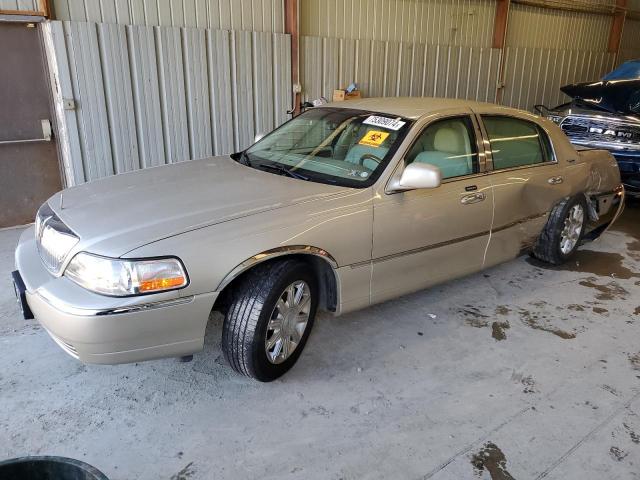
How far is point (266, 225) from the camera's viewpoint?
2730 millimetres

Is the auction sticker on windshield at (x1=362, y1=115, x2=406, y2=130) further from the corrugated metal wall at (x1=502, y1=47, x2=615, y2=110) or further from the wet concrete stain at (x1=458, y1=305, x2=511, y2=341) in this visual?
the corrugated metal wall at (x1=502, y1=47, x2=615, y2=110)

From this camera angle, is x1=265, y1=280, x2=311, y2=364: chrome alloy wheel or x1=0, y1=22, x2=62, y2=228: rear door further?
x1=0, y1=22, x2=62, y2=228: rear door

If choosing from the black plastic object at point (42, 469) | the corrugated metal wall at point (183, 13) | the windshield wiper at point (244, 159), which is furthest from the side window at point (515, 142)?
the corrugated metal wall at point (183, 13)

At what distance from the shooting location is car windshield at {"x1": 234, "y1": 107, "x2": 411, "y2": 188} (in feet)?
10.9

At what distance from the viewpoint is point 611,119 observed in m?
6.98

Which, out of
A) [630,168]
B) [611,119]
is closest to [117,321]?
[630,168]

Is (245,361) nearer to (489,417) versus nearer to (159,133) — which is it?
(489,417)

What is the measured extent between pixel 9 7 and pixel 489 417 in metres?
5.44

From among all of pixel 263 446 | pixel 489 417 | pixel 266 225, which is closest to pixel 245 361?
pixel 263 446

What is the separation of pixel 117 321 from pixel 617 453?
2414 millimetres

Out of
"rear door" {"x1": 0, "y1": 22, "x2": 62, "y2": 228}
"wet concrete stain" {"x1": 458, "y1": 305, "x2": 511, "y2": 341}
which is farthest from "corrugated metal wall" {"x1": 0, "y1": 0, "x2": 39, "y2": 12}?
"wet concrete stain" {"x1": 458, "y1": 305, "x2": 511, "y2": 341}

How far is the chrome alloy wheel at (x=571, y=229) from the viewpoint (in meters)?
4.69

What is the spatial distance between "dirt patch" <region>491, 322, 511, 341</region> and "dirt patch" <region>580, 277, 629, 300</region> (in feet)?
3.52

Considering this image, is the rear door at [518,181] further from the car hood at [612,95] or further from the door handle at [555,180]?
the car hood at [612,95]
